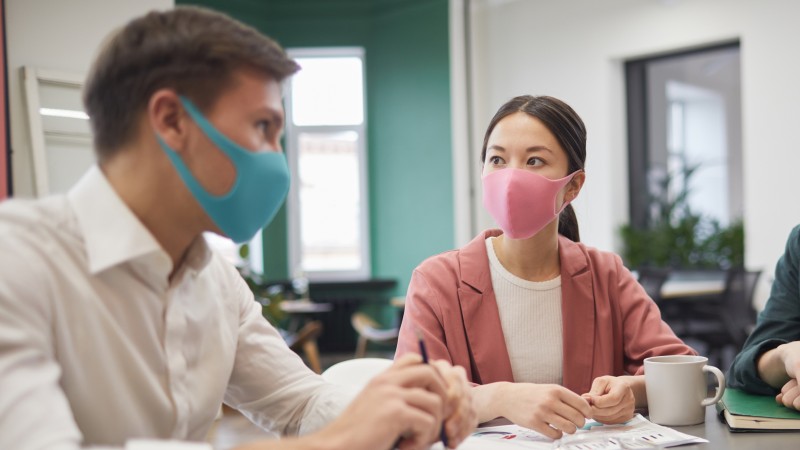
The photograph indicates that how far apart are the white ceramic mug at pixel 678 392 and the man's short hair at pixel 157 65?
85 centimetres

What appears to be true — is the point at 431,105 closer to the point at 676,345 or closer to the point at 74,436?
the point at 676,345

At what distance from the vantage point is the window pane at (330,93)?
8180mm

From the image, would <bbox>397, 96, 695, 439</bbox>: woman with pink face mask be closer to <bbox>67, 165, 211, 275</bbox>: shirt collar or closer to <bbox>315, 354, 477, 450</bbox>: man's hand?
<bbox>315, 354, 477, 450</bbox>: man's hand

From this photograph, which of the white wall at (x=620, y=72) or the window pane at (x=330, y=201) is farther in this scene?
the window pane at (x=330, y=201)

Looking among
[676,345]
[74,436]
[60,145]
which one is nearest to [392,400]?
[74,436]

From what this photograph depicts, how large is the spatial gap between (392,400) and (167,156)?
1.33ft

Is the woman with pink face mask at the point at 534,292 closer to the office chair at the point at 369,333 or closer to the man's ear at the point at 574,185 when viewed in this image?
the man's ear at the point at 574,185

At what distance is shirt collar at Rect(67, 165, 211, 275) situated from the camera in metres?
0.91

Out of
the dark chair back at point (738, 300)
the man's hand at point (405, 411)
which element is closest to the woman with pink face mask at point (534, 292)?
the man's hand at point (405, 411)

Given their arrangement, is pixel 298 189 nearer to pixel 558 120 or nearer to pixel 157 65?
pixel 558 120

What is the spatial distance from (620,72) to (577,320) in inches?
222

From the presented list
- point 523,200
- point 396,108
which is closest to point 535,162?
point 523,200

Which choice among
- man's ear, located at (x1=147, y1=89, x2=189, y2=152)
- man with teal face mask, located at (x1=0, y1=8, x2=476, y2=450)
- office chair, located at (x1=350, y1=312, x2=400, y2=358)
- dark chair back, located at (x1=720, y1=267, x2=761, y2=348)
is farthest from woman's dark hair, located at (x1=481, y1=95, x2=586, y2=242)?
office chair, located at (x1=350, y1=312, x2=400, y2=358)

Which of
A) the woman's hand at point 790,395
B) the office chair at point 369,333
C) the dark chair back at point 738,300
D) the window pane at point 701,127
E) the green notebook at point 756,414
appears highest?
the window pane at point 701,127
